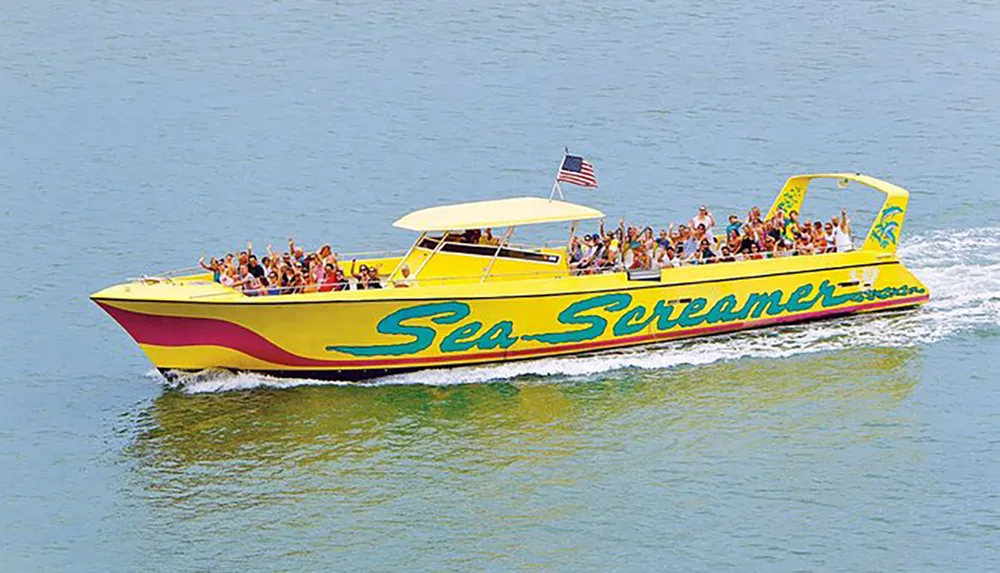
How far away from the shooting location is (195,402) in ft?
124

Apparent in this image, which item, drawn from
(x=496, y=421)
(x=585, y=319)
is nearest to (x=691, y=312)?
(x=585, y=319)

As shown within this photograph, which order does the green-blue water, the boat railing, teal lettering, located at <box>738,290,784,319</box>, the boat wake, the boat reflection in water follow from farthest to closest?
teal lettering, located at <box>738,290,784,319</box>, the boat wake, the boat railing, the boat reflection in water, the green-blue water

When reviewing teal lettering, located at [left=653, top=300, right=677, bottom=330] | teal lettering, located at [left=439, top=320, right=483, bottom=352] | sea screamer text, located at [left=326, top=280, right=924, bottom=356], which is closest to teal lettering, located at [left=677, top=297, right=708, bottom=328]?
sea screamer text, located at [left=326, top=280, right=924, bottom=356]

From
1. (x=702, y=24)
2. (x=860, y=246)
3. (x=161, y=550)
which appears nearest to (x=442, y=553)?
(x=161, y=550)

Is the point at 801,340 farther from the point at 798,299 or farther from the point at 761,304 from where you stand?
the point at 761,304

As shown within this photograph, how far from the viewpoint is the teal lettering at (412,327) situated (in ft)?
125

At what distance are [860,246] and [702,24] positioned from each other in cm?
2936

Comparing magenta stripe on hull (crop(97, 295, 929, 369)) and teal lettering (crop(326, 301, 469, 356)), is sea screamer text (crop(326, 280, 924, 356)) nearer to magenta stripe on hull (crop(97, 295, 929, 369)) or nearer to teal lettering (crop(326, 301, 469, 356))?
teal lettering (crop(326, 301, 469, 356))

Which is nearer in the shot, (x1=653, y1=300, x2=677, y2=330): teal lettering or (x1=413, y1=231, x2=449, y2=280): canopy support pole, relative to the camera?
(x1=413, y1=231, x2=449, y2=280): canopy support pole

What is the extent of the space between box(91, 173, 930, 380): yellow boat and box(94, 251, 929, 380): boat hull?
0.10ft

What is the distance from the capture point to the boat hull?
123 ft

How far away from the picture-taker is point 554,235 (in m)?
51.3

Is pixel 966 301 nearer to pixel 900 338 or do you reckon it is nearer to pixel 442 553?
pixel 900 338

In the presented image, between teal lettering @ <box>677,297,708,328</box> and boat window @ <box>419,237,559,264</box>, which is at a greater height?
boat window @ <box>419,237,559,264</box>
